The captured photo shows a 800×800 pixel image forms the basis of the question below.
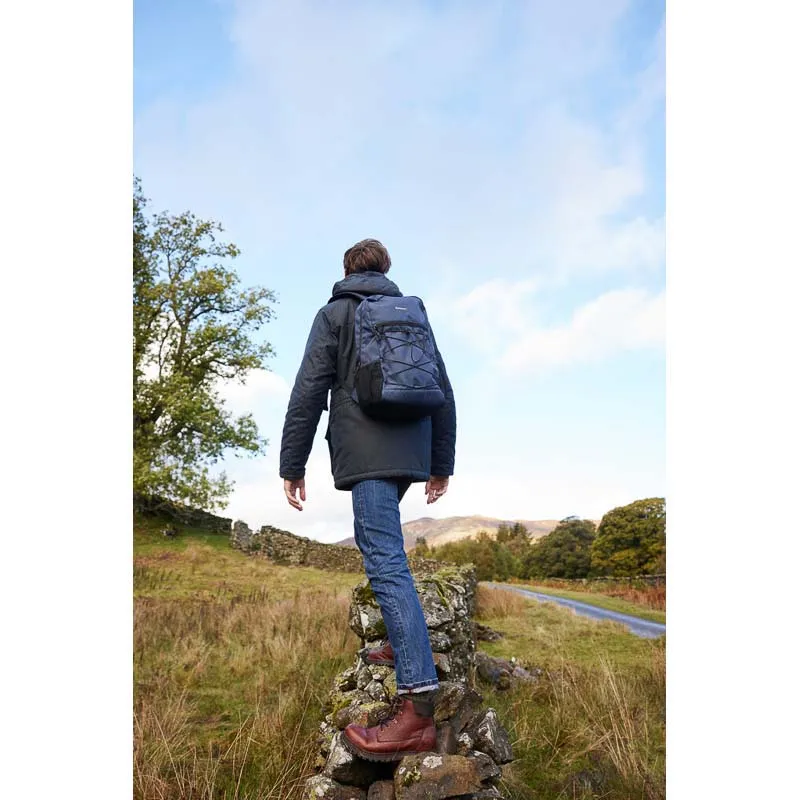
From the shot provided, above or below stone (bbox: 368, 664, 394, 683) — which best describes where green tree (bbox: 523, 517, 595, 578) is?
below

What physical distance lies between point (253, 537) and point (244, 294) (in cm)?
515

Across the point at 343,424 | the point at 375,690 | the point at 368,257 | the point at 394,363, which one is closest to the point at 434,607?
the point at 375,690

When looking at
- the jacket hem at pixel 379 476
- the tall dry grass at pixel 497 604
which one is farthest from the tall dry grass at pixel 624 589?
the jacket hem at pixel 379 476

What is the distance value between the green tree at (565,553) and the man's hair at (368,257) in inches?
349

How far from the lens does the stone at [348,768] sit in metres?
3.25

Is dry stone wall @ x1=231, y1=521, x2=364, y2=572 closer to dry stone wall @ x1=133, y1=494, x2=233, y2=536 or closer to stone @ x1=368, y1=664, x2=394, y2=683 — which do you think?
dry stone wall @ x1=133, y1=494, x2=233, y2=536

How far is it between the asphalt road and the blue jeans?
18.5 ft

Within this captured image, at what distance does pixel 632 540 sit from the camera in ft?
37.0

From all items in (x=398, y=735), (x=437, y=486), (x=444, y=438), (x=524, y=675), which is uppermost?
(x=444, y=438)

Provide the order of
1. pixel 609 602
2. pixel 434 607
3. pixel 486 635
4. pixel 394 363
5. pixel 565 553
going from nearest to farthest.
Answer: pixel 394 363, pixel 434 607, pixel 486 635, pixel 609 602, pixel 565 553

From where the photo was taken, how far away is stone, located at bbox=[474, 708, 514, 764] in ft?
10.9

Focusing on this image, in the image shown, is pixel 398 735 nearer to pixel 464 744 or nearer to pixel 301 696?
pixel 464 744

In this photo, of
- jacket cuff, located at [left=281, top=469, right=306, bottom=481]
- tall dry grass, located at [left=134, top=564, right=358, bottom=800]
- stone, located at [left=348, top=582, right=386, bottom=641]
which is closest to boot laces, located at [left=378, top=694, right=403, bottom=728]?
tall dry grass, located at [left=134, top=564, right=358, bottom=800]

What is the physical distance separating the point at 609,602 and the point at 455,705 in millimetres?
7322
